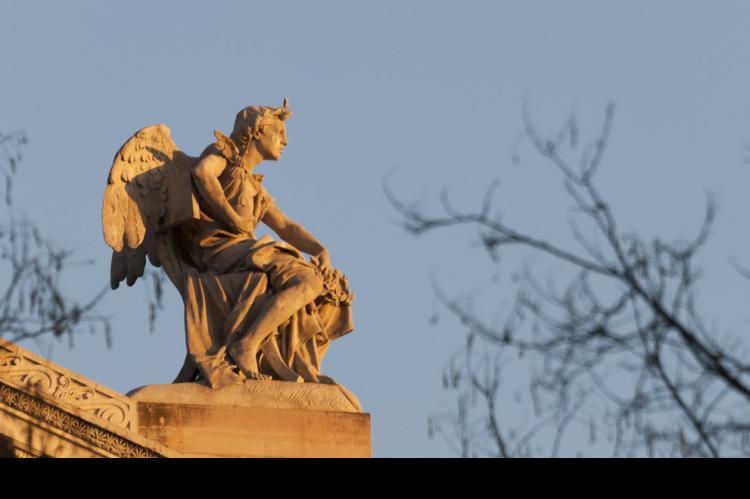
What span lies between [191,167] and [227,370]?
2492mm

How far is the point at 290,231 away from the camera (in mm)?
23797

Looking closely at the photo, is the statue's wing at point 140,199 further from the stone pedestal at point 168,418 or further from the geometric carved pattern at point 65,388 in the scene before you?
the geometric carved pattern at point 65,388

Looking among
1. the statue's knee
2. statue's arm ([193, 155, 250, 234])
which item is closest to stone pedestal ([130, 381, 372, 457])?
the statue's knee

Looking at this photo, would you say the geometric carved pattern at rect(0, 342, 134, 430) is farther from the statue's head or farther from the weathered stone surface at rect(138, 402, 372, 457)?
the statue's head

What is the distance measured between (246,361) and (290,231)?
94.1 inches

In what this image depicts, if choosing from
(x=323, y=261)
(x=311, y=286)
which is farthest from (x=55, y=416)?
(x=323, y=261)

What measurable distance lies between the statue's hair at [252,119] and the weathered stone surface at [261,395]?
2.97 meters

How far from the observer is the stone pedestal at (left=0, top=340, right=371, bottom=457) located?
1906 centimetres

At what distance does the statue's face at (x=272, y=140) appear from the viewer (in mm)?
23266

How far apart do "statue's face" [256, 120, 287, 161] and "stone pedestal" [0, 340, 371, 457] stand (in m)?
2.83

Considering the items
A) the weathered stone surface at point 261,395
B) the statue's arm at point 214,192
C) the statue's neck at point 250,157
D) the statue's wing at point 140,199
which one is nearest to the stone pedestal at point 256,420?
the weathered stone surface at point 261,395
